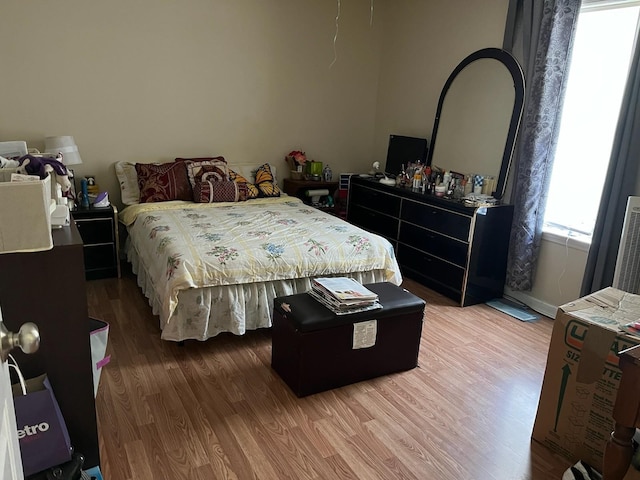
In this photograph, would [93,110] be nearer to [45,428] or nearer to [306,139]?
[306,139]

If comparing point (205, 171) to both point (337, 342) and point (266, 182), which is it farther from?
point (337, 342)

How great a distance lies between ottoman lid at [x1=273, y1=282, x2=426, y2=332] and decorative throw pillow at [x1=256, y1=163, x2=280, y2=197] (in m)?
1.96

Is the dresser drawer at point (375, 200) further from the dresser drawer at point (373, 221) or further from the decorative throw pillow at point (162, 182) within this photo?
the decorative throw pillow at point (162, 182)

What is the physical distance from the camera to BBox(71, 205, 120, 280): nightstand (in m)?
3.66

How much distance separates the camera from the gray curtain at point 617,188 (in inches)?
114

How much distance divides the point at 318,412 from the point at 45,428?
1.18 m

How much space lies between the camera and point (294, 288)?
9.87 ft

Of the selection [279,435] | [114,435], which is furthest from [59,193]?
[279,435]

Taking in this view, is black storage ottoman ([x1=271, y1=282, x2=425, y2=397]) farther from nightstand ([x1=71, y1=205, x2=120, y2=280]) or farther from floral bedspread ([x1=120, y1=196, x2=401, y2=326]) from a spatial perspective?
nightstand ([x1=71, y1=205, x2=120, y2=280])

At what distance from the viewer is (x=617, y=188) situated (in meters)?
2.98

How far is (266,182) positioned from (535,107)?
7.56 feet

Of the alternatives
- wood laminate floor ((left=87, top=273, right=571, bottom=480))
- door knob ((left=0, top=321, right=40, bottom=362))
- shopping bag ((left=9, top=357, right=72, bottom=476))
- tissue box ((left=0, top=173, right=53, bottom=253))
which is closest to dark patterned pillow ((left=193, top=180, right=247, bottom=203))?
wood laminate floor ((left=87, top=273, right=571, bottom=480))

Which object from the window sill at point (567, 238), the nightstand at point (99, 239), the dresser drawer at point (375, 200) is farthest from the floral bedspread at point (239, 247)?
the window sill at point (567, 238)

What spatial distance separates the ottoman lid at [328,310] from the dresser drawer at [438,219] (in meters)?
1.09
